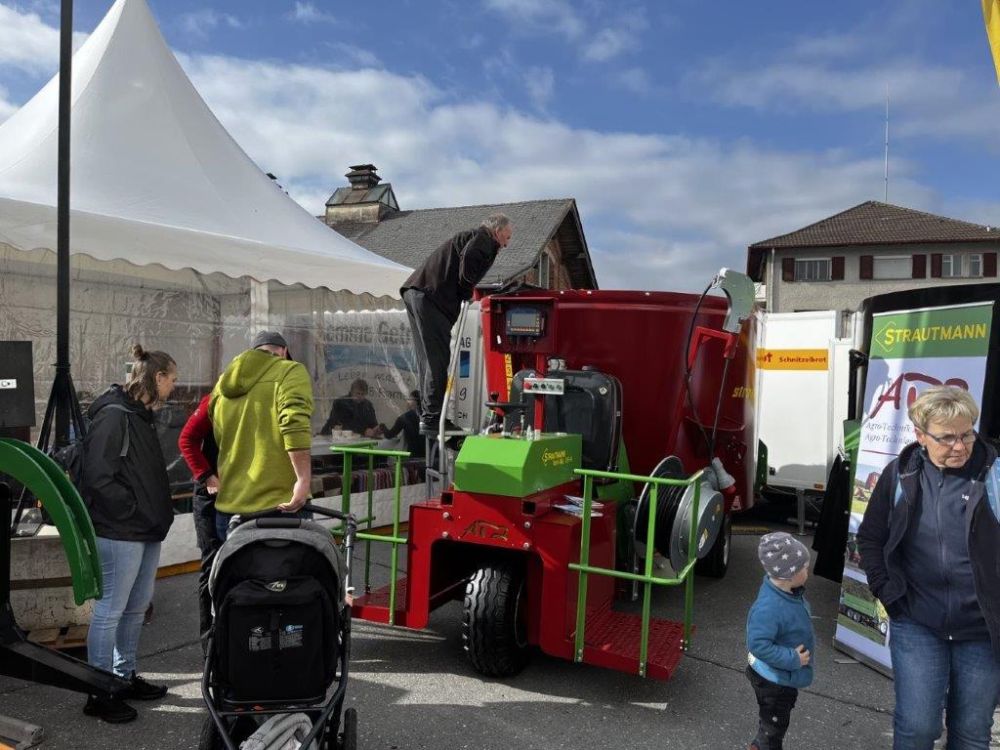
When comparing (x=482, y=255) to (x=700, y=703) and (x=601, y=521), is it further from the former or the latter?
(x=700, y=703)

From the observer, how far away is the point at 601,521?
435 centimetres

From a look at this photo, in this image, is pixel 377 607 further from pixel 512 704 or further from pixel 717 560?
pixel 717 560

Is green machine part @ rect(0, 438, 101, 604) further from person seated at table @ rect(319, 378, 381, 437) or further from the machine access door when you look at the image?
person seated at table @ rect(319, 378, 381, 437)

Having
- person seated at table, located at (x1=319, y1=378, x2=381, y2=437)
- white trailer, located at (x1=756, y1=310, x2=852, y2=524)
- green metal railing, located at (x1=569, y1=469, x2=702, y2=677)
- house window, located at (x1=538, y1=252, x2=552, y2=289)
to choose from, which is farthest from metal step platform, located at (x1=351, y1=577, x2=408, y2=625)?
house window, located at (x1=538, y1=252, x2=552, y2=289)

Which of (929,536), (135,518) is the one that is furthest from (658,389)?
(135,518)

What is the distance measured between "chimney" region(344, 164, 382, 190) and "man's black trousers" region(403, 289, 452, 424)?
3084 cm

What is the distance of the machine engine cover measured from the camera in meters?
4.24

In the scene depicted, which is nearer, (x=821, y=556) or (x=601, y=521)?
(x=601, y=521)

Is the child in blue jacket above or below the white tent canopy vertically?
below

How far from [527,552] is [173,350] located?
403 centimetres

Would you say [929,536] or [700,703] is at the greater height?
[929,536]

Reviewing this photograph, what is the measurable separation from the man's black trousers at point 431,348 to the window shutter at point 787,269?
41.1 m

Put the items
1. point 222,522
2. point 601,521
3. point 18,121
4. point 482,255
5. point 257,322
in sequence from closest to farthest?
point 222,522, point 601,521, point 482,255, point 257,322, point 18,121

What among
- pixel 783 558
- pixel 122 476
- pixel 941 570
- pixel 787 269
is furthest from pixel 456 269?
pixel 787 269
